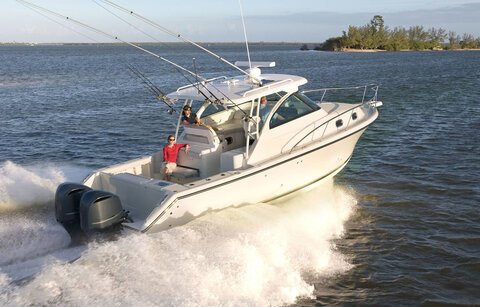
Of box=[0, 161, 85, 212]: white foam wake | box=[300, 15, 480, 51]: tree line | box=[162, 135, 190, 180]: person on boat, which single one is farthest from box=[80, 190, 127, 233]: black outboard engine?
box=[300, 15, 480, 51]: tree line

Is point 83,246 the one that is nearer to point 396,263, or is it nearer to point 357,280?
point 357,280

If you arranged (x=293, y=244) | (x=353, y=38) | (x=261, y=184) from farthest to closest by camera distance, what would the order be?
(x=353, y=38)
(x=261, y=184)
(x=293, y=244)

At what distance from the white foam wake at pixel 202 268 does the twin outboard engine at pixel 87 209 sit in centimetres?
41

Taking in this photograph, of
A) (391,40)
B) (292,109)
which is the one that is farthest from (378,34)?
(292,109)

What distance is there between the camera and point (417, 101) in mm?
23766

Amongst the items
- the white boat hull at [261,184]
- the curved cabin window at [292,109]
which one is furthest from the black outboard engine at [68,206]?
the curved cabin window at [292,109]

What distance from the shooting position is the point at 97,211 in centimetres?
703

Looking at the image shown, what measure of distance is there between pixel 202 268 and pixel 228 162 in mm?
2734

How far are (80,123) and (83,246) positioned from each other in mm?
13804

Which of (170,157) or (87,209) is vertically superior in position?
(170,157)

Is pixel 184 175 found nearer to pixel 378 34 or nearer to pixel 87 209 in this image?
pixel 87 209

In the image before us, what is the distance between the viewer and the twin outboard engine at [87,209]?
704cm

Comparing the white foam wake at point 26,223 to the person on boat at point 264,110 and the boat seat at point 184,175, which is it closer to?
the boat seat at point 184,175

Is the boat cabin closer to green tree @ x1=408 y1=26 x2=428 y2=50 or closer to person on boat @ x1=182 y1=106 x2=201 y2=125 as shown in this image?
person on boat @ x1=182 y1=106 x2=201 y2=125
